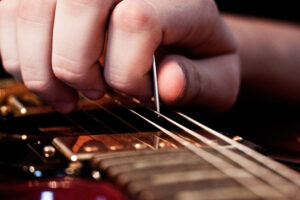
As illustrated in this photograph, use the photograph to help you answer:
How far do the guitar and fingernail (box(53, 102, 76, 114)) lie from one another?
0.03 meters

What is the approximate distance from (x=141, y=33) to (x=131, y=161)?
22 centimetres

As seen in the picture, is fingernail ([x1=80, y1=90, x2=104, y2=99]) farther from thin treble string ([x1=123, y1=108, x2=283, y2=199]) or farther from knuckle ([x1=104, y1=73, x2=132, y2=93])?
thin treble string ([x1=123, y1=108, x2=283, y2=199])

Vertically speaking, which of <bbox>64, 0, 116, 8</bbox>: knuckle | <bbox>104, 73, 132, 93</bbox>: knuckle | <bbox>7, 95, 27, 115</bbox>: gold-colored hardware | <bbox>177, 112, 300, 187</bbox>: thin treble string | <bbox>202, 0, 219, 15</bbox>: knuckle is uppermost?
<bbox>202, 0, 219, 15</bbox>: knuckle

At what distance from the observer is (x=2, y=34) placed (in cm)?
70

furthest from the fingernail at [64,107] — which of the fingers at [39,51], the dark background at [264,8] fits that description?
the dark background at [264,8]

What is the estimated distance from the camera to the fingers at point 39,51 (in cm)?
60

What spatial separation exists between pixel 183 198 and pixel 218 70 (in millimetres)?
458

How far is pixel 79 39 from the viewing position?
55 centimetres

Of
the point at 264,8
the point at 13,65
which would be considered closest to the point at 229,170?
the point at 13,65

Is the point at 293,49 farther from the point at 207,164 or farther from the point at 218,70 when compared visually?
the point at 207,164

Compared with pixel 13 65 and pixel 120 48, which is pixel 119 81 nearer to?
pixel 120 48

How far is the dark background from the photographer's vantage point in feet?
6.78

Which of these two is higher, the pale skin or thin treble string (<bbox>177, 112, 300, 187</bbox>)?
the pale skin

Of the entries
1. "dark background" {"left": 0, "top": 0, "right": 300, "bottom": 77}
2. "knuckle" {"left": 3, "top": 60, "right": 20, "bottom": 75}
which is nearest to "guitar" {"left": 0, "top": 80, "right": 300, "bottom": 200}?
"knuckle" {"left": 3, "top": 60, "right": 20, "bottom": 75}
